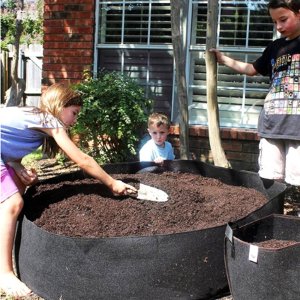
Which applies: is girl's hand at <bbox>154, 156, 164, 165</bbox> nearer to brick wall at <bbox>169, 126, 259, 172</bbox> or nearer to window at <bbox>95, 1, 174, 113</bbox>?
brick wall at <bbox>169, 126, 259, 172</bbox>

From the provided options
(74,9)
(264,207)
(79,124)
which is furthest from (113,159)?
(264,207)

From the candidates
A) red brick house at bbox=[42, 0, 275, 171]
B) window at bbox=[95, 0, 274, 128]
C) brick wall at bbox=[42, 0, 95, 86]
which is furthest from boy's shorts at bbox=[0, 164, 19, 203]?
brick wall at bbox=[42, 0, 95, 86]

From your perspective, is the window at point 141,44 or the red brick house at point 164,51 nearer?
the red brick house at point 164,51

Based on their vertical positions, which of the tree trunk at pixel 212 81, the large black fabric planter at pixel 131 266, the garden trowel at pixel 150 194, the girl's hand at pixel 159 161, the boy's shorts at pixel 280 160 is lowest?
the large black fabric planter at pixel 131 266

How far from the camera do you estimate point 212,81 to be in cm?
423

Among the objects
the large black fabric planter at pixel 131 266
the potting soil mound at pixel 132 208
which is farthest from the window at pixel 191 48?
the large black fabric planter at pixel 131 266

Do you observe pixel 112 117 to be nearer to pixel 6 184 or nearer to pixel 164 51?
pixel 164 51

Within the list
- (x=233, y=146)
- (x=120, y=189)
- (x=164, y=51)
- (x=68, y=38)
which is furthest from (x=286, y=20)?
(x=68, y=38)

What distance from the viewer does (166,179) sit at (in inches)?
157

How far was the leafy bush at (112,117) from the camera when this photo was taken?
5.73m

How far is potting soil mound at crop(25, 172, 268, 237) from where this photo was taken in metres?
2.89

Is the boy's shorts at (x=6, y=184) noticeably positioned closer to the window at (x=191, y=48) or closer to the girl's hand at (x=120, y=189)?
the girl's hand at (x=120, y=189)

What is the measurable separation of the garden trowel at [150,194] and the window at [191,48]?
2.88 metres

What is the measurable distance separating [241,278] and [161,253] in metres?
0.42
